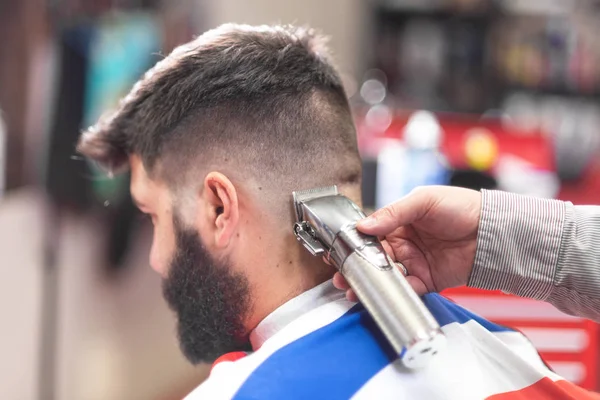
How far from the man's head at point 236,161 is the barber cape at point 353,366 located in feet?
0.27

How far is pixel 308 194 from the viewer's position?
3.38 ft

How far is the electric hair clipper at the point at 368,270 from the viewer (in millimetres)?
824

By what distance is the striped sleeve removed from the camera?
1.12m

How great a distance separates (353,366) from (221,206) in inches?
12.8

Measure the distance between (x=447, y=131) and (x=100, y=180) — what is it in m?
1.61

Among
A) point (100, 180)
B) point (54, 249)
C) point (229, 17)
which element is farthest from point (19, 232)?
point (229, 17)

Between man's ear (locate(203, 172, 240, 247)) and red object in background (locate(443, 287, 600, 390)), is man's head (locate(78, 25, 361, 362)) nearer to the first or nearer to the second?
man's ear (locate(203, 172, 240, 247))

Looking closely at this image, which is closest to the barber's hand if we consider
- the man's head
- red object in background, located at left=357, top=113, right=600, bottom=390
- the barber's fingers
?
the barber's fingers

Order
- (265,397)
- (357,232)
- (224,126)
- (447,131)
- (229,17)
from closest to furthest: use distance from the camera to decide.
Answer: (265,397) < (357,232) < (224,126) < (447,131) < (229,17)

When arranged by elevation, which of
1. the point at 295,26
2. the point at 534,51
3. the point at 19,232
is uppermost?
the point at 534,51

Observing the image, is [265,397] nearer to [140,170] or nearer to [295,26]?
[140,170]

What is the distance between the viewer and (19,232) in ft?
7.11

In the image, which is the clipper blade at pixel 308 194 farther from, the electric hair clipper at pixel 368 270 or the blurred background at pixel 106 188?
the blurred background at pixel 106 188

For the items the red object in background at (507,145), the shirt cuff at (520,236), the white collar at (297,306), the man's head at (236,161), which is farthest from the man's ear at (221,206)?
the red object in background at (507,145)
